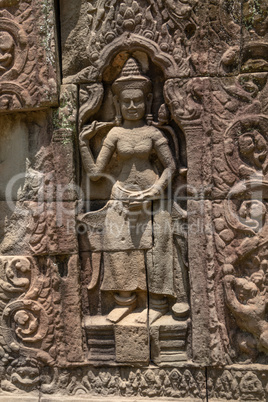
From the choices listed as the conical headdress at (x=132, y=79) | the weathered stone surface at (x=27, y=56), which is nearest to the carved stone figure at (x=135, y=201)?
the conical headdress at (x=132, y=79)

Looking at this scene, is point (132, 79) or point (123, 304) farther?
point (123, 304)

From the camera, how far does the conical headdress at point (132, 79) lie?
418cm

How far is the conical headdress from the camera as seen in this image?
4.18 m

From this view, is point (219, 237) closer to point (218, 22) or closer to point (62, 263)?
point (62, 263)

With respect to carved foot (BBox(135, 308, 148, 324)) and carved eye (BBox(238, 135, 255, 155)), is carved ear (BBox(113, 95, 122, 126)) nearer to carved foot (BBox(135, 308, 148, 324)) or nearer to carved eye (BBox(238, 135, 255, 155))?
carved eye (BBox(238, 135, 255, 155))

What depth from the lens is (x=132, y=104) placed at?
419cm

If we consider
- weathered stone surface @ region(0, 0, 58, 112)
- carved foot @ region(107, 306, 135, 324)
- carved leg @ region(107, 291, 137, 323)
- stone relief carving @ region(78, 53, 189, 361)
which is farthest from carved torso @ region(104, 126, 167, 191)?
carved foot @ region(107, 306, 135, 324)

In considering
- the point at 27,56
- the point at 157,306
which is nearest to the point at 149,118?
the point at 27,56

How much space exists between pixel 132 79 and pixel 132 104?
22 cm

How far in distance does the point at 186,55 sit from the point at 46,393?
325 centimetres

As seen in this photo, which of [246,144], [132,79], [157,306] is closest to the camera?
[246,144]

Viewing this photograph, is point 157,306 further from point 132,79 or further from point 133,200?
point 132,79

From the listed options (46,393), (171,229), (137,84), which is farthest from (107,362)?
(137,84)

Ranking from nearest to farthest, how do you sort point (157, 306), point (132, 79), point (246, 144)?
1. point (246, 144)
2. point (132, 79)
3. point (157, 306)
